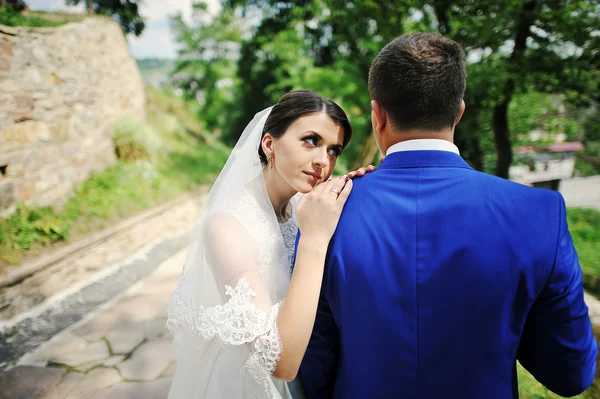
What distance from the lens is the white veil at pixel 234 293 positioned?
129 cm

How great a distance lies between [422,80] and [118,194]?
704 cm

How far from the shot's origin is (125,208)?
6656mm

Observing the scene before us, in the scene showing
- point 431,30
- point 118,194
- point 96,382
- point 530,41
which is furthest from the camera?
point 431,30

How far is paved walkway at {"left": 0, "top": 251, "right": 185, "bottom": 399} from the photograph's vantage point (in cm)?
295

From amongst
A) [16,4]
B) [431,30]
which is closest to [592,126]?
[431,30]

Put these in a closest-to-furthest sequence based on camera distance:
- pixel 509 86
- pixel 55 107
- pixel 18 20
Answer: pixel 18 20 → pixel 55 107 → pixel 509 86

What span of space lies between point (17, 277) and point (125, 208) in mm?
2605

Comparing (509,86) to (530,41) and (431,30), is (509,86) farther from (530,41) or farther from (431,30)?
(431,30)

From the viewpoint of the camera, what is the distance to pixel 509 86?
6.56 m

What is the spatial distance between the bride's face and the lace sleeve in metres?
0.39

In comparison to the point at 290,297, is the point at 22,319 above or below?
below

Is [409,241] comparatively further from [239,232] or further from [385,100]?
[239,232]

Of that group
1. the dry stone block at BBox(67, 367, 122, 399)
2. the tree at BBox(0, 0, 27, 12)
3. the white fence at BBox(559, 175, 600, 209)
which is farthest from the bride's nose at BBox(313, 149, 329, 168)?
the white fence at BBox(559, 175, 600, 209)

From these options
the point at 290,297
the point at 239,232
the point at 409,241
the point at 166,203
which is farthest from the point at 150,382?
the point at 166,203
